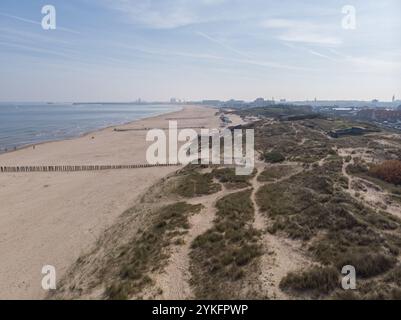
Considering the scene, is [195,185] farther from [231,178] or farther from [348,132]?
[348,132]

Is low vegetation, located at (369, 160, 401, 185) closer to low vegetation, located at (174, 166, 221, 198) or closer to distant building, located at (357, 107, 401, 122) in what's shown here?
low vegetation, located at (174, 166, 221, 198)

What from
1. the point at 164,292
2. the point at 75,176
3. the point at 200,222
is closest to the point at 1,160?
the point at 75,176

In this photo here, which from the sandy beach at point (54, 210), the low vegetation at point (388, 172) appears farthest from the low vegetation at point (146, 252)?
the low vegetation at point (388, 172)

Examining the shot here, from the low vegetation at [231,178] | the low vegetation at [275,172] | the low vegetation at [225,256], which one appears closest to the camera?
the low vegetation at [225,256]

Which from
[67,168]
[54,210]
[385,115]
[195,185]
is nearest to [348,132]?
[195,185]

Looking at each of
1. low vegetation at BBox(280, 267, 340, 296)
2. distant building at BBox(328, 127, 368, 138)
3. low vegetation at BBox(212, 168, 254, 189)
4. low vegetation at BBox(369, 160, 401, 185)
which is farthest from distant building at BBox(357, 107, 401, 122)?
low vegetation at BBox(280, 267, 340, 296)

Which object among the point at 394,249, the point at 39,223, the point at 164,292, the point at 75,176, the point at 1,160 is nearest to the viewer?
the point at 164,292

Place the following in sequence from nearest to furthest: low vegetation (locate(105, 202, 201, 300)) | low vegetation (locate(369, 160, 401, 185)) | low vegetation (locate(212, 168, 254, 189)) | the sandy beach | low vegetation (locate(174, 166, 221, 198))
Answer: low vegetation (locate(105, 202, 201, 300))
the sandy beach
low vegetation (locate(369, 160, 401, 185))
low vegetation (locate(174, 166, 221, 198))
low vegetation (locate(212, 168, 254, 189))

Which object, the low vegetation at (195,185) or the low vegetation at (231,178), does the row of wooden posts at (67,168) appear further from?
the low vegetation at (231,178)
